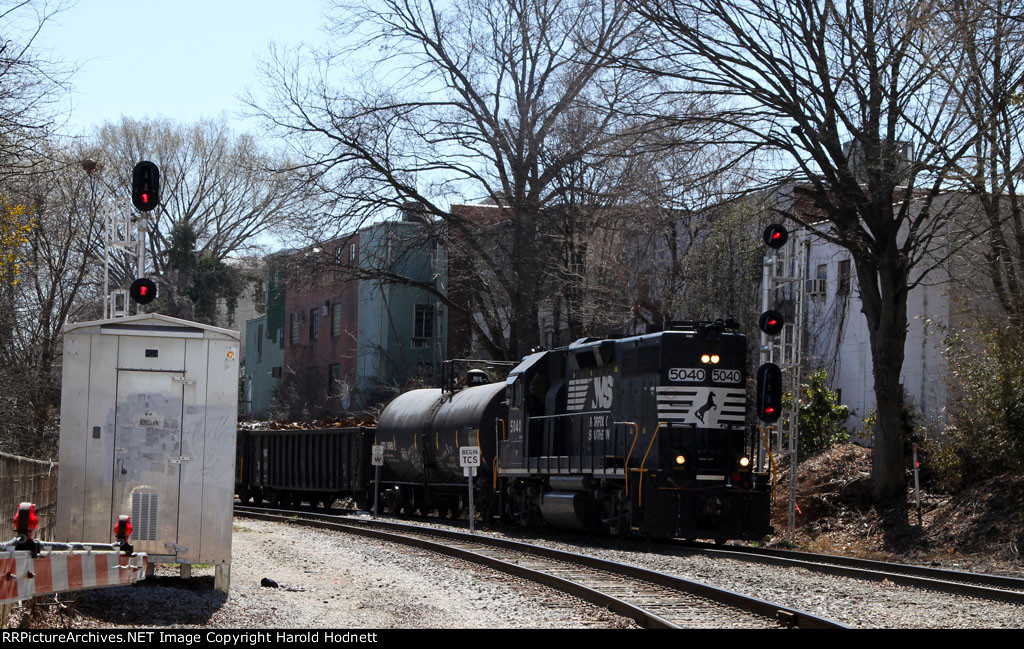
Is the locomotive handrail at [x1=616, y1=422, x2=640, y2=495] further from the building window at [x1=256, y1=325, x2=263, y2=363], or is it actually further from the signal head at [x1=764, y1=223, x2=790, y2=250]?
the building window at [x1=256, y1=325, x2=263, y2=363]

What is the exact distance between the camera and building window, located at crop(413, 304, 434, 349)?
169 feet

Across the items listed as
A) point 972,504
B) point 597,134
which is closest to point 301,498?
point 597,134

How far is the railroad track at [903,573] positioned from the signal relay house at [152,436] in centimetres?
756

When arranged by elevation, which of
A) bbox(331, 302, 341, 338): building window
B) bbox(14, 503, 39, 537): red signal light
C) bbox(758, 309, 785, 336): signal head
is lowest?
bbox(14, 503, 39, 537): red signal light

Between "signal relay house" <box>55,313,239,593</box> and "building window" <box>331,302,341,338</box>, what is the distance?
43.4 metres

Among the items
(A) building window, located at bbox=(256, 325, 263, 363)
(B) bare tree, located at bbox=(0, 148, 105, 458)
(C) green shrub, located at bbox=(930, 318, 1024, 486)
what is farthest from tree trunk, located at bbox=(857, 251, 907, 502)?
(A) building window, located at bbox=(256, 325, 263, 363)

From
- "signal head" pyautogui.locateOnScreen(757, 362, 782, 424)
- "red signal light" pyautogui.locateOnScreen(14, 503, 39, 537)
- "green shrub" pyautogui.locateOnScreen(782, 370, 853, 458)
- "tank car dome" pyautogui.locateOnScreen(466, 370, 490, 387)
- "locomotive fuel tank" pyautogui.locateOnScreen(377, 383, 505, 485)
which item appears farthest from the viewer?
"tank car dome" pyautogui.locateOnScreen(466, 370, 490, 387)

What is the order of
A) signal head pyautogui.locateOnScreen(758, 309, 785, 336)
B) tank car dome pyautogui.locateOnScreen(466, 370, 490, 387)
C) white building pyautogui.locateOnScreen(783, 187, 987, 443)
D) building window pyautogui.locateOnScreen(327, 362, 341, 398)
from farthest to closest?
building window pyautogui.locateOnScreen(327, 362, 341, 398) < tank car dome pyautogui.locateOnScreen(466, 370, 490, 387) < white building pyautogui.locateOnScreen(783, 187, 987, 443) < signal head pyautogui.locateOnScreen(758, 309, 785, 336)

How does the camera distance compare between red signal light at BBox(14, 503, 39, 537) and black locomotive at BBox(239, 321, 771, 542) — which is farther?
black locomotive at BBox(239, 321, 771, 542)

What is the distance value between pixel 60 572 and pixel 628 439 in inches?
490

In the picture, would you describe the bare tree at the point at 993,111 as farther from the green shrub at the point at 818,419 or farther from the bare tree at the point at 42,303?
the bare tree at the point at 42,303

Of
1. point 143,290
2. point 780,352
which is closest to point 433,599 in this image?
point 143,290

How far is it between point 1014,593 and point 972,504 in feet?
27.8
